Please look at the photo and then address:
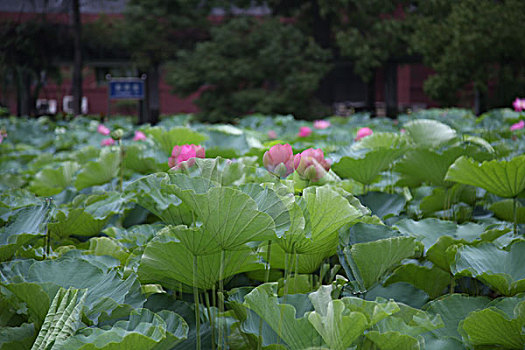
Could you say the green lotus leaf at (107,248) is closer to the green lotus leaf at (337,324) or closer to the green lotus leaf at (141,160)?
the green lotus leaf at (337,324)

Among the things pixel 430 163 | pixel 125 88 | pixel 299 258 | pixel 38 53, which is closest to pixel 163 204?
pixel 299 258

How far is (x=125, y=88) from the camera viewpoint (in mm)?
7844

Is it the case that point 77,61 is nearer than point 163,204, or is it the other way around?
point 163,204

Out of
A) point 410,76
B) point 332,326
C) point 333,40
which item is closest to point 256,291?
point 332,326

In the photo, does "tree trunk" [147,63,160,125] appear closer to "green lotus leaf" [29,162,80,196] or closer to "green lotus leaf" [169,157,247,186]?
"green lotus leaf" [29,162,80,196]

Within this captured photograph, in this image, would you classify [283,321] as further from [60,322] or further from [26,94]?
[26,94]

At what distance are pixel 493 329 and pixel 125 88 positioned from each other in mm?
7765

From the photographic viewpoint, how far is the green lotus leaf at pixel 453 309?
1.78ft

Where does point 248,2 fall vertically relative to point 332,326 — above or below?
above

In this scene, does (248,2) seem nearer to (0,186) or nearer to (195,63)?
(195,63)

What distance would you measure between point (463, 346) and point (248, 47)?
27.9ft

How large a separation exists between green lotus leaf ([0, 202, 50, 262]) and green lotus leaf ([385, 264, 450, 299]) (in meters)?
0.40

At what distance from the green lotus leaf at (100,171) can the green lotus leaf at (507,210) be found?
78cm

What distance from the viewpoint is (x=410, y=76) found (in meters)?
18.2
